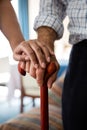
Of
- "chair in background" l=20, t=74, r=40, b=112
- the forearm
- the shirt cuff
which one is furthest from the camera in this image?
"chair in background" l=20, t=74, r=40, b=112

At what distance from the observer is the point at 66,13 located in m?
0.91

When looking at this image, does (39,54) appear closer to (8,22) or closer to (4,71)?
(8,22)

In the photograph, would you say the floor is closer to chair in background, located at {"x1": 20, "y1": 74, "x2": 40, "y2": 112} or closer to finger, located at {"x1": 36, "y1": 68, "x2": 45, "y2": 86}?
chair in background, located at {"x1": 20, "y1": 74, "x2": 40, "y2": 112}

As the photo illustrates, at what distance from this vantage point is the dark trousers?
0.72m

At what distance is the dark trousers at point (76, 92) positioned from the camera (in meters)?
0.72

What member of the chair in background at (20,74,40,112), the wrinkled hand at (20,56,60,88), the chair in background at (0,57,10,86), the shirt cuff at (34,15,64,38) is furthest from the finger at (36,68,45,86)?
the chair in background at (0,57,10,86)

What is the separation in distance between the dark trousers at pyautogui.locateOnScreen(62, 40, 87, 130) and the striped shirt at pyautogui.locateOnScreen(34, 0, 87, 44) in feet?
0.31

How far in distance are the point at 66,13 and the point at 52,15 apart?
72 millimetres

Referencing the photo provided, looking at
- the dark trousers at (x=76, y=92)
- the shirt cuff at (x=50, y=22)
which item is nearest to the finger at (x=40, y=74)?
the dark trousers at (x=76, y=92)

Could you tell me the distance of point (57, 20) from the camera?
85cm

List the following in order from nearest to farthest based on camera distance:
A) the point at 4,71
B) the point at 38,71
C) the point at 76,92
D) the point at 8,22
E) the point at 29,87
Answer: the point at 38,71 < the point at 76,92 < the point at 8,22 < the point at 29,87 < the point at 4,71

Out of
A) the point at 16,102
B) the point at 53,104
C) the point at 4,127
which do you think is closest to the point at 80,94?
the point at 4,127

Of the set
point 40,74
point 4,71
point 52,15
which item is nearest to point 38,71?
point 40,74

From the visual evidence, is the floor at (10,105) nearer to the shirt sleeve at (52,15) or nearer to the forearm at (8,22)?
the forearm at (8,22)
